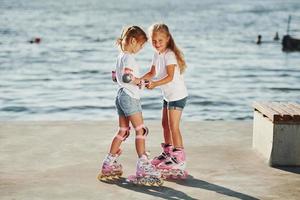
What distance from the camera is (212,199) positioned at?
235 inches

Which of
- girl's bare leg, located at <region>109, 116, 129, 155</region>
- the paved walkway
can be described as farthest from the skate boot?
girl's bare leg, located at <region>109, 116, 129, 155</region>

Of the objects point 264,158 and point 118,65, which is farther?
point 264,158

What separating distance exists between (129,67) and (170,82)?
60 cm

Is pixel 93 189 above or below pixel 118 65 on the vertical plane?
below

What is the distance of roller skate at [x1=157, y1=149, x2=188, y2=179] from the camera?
6.83 metres

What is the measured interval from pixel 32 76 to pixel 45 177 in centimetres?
3440

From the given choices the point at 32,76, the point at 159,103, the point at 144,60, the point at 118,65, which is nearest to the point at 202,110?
the point at 159,103

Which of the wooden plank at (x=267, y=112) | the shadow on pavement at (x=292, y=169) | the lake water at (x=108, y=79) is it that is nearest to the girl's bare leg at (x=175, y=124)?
the wooden plank at (x=267, y=112)

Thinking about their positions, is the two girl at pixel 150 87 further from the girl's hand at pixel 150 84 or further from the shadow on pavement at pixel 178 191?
the shadow on pavement at pixel 178 191

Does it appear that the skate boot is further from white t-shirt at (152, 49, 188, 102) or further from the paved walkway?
white t-shirt at (152, 49, 188, 102)

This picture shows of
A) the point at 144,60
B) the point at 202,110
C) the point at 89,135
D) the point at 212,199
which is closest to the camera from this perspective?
the point at 212,199

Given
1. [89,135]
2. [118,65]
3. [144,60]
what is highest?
[118,65]

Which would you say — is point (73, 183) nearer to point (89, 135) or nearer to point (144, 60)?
point (89, 135)

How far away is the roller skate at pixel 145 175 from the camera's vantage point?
256 inches
